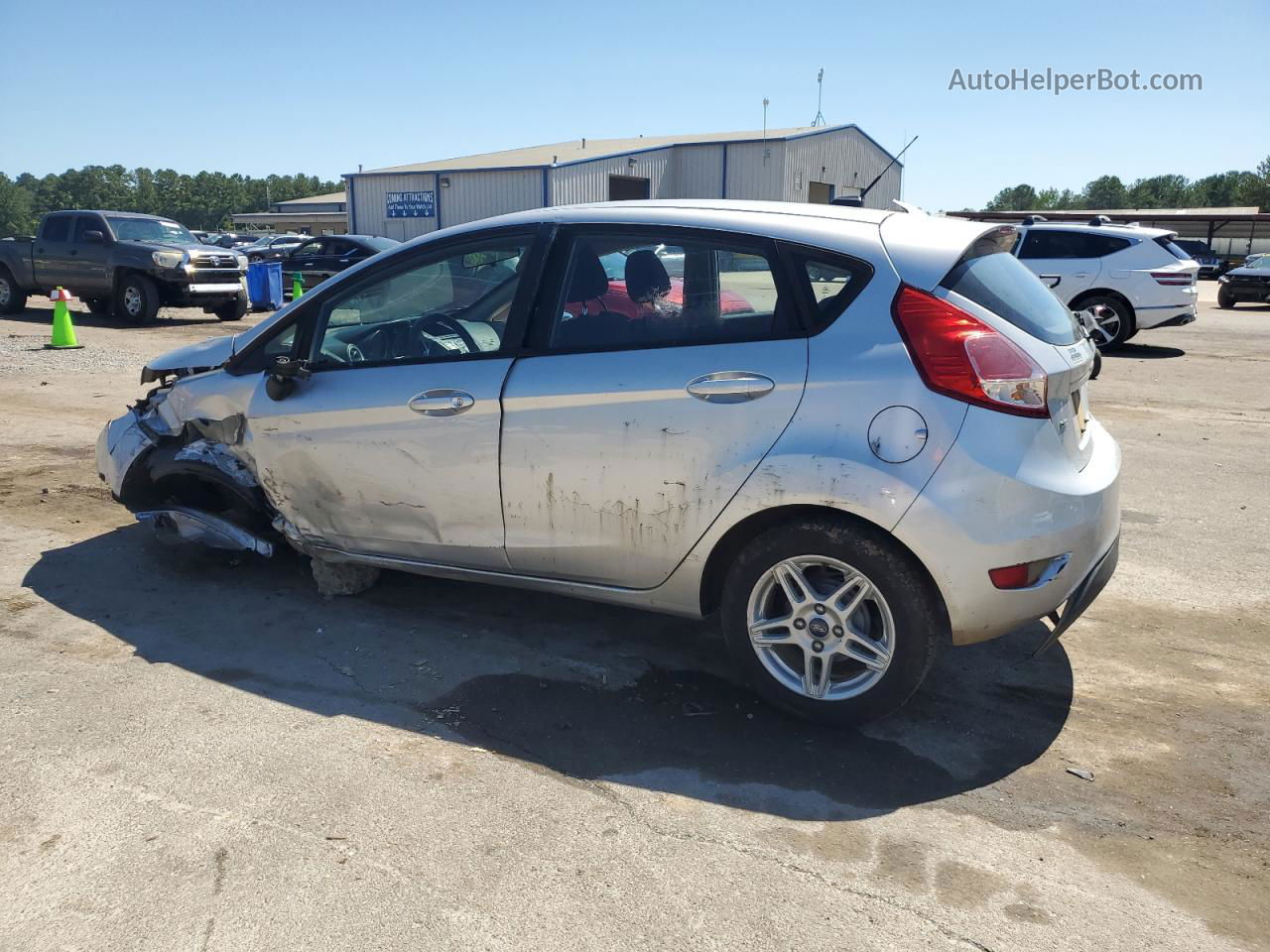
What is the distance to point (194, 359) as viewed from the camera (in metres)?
4.86

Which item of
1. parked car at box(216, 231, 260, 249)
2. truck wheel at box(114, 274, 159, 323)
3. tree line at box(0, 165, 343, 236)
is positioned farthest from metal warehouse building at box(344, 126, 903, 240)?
tree line at box(0, 165, 343, 236)

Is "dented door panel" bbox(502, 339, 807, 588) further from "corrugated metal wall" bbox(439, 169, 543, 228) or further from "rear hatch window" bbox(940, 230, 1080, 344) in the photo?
"corrugated metal wall" bbox(439, 169, 543, 228)

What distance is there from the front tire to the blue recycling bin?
58.3 feet

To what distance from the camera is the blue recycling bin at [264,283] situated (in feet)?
63.3

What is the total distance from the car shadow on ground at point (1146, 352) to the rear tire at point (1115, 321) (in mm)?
208

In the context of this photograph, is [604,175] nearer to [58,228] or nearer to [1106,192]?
[58,228]

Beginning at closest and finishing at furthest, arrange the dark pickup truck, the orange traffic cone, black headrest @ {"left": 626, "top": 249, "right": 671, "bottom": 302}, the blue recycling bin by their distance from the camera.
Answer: black headrest @ {"left": 626, "top": 249, "right": 671, "bottom": 302} → the orange traffic cone → the dark pickup truck → the blue recycling bin

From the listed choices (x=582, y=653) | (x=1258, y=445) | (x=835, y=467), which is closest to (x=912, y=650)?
(x=835, y=467)

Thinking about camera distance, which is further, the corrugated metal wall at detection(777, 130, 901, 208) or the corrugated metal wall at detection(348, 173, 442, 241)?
the corrugated metal wall at detection(777, 130, 901, 208)

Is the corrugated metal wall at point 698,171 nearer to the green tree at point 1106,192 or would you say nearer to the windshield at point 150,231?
the windshield at point 150,231

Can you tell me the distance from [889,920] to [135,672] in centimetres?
304

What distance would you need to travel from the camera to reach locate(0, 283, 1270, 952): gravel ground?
260 cm

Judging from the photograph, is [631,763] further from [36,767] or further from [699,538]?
[36,767]

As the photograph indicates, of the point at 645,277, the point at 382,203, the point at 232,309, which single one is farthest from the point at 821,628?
the point at 382,203
